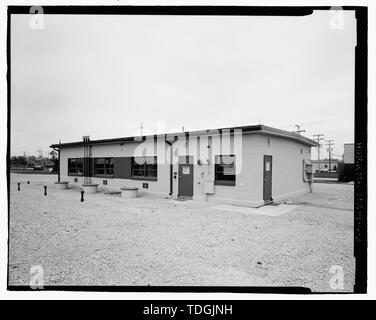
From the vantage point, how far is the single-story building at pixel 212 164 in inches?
404

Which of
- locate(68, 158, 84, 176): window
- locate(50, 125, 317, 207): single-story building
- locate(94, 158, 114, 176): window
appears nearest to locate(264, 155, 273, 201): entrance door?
locate(50, 125, 317, 207): single-story building

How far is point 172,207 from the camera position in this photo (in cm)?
979

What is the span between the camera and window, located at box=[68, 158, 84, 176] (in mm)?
18781

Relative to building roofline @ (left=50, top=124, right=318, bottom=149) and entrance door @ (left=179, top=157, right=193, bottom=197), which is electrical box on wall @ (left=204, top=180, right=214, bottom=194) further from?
building roofline @ (left=50, top=124, right=318, bottom=149)

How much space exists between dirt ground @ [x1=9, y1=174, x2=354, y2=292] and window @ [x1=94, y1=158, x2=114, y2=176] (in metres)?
8.24

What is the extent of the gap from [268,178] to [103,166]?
39.0 feet

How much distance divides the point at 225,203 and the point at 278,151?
4.08 meters

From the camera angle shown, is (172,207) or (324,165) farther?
(324,165)

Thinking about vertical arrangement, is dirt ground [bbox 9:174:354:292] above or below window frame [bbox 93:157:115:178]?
below

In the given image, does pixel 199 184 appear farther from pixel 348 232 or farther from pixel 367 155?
pixel 367 155

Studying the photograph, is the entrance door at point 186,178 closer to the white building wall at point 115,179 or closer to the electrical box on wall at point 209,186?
the white building wall at point 115,179

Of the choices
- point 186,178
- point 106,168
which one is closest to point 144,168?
point 186,178

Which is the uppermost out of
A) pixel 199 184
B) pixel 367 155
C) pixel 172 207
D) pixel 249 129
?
pixel 249 129
